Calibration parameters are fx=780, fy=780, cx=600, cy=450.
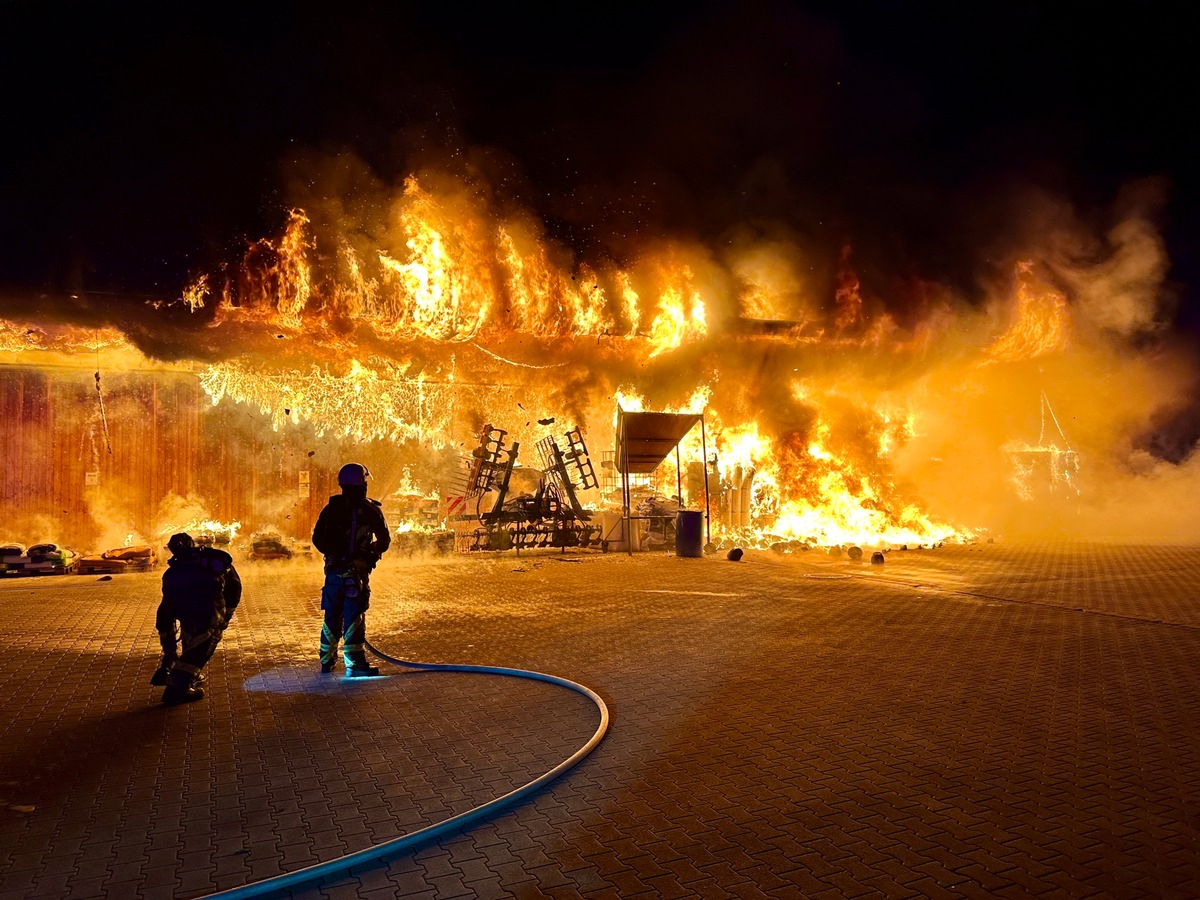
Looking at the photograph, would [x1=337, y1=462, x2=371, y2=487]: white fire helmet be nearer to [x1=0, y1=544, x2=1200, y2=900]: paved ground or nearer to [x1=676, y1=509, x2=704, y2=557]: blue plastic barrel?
[x1=0, y1=544, x2=1200, y2=900]: paved ground

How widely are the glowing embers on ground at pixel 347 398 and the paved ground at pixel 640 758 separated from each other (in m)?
9.40

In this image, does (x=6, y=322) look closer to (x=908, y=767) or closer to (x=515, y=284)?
(x=515, y=284)

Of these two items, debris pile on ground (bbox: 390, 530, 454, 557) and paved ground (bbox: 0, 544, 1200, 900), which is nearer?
paved ground (bbox: 0, 544, 1200, 900)

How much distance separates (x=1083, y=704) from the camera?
6.70 metres

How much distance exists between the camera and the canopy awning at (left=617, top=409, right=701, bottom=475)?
20.0 m

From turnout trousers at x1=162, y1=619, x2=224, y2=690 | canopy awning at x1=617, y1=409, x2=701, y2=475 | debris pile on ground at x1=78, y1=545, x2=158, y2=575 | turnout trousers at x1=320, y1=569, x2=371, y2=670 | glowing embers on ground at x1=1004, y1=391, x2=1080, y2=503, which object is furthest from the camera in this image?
glowing embers on ground at x1=1004, y1=391, x2=1080, y2=503

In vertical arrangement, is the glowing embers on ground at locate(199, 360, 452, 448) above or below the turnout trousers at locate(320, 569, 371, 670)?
above

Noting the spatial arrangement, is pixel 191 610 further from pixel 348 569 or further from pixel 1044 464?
pixel 1044 464

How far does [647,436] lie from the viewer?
67.2ft

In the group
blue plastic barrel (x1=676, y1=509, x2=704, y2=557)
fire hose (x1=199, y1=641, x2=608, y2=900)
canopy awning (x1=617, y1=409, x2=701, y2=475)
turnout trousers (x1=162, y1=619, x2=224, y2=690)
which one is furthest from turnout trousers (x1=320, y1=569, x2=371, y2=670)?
canopy awning (x1=617, y1=409, x2=701, y2=475)

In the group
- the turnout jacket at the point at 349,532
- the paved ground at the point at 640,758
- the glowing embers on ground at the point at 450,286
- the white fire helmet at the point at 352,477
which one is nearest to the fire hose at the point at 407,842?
the paved ground at the point at 640,758

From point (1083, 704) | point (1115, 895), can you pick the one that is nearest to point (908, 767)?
point (1115, 895)

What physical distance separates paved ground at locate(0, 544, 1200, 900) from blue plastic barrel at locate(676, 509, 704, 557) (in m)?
7.74

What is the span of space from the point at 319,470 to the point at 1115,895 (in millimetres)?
19691
